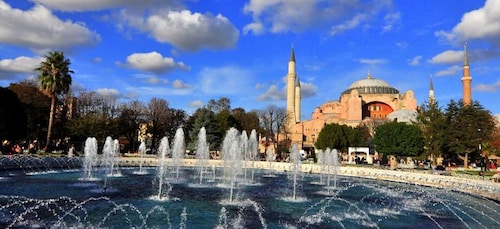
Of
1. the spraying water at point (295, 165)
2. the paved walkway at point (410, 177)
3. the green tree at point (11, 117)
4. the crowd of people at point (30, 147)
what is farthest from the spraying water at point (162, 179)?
the green tree at point (11, 117)

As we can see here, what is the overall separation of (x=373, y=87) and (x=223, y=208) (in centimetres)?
7990

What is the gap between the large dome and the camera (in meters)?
86.1

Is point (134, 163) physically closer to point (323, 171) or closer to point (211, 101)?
point (323, 171)

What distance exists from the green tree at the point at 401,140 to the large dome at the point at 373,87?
49.1 m

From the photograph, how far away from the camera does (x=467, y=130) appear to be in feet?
113

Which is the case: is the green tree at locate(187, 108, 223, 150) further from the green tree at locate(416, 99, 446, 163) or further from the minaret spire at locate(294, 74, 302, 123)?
the minaret spire at locate(294, 74, 302, 123)

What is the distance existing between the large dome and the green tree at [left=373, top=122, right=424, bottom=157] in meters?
49.1

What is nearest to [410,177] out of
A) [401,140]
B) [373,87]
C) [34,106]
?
[401,140]

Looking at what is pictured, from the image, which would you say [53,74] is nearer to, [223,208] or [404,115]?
[223,208]

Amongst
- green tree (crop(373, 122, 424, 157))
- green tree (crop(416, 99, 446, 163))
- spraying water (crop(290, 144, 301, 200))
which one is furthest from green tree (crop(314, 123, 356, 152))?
spraying water (crop(290, 144, 301, 200))

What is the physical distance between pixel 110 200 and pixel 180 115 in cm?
3806

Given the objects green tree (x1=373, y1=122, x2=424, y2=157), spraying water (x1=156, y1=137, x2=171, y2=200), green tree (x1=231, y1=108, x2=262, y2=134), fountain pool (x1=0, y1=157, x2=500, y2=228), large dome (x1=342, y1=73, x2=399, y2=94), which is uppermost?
large dome (x1=342, y1=73, x2=399, y2=94)

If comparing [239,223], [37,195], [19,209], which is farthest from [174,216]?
[37,195]

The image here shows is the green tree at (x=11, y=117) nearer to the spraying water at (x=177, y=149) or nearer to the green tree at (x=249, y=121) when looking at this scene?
the spraying water at (x=177, y=149)
